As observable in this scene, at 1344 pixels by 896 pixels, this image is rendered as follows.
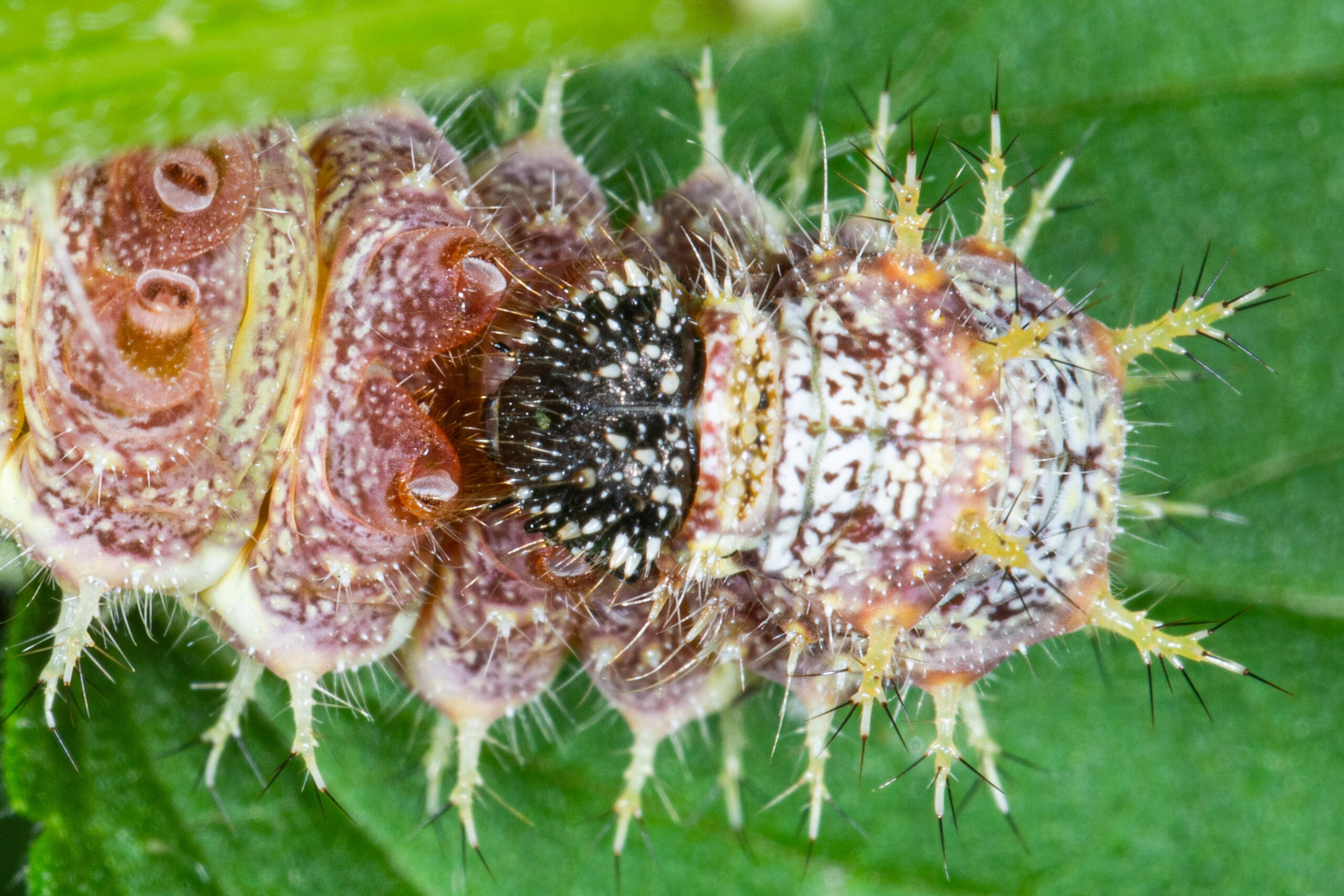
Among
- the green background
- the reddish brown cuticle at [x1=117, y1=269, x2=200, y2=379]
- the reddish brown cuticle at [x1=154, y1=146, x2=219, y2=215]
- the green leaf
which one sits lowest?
the green background

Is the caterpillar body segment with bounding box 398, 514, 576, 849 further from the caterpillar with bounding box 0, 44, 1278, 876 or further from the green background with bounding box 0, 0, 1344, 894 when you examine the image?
the green background with bounding box 0, 0, 1344, 894

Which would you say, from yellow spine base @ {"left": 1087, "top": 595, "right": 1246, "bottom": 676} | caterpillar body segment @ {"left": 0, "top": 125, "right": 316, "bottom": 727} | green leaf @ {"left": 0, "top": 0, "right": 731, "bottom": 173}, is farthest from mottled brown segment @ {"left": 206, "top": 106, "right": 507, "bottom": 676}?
yellow spine base @ {"left": 1087, "top": 595, "right": 1246, "bottom": 676}

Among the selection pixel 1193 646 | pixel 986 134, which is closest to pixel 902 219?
pixel 986 134

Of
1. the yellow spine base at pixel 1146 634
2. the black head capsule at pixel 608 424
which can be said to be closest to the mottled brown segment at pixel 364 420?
the black head capsule at pixel 608 424

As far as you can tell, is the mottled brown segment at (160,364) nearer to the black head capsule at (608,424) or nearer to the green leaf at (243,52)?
the black head capsule at (608,424)

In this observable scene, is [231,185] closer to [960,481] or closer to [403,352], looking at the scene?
[403,352]

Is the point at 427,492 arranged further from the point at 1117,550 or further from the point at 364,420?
the point at 1117,550

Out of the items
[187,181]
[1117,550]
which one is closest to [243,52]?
[187,181]
